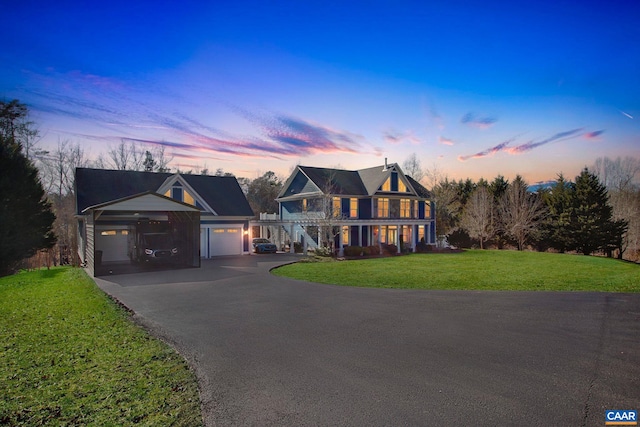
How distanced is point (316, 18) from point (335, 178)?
64.6 ft

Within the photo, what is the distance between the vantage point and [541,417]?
442 cm

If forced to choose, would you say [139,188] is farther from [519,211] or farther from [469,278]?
[519,211]

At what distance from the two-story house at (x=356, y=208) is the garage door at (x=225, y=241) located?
5.96m

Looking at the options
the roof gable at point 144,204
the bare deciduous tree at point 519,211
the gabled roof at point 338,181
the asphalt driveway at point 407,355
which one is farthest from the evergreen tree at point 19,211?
the bare deciduous tree at point 519,211

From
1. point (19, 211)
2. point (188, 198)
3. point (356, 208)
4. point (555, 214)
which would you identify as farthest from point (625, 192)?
point (19, 211)

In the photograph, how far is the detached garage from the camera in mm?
19781

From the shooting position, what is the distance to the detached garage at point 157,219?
19781 mm

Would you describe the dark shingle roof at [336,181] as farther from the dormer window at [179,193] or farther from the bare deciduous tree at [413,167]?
the bare deciduous tree at [413,167]

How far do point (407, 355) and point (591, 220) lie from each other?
34.3m

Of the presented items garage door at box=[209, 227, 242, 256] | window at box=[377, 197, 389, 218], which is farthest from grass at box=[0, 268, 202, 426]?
window at box=[377, 197, 389, 218]

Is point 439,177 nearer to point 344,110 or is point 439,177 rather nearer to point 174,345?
point 344,110

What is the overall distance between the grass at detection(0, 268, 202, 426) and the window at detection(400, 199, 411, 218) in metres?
28.2

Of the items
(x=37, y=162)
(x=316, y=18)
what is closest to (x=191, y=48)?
(x=316, y=18)

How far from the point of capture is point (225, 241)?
2695 cm
